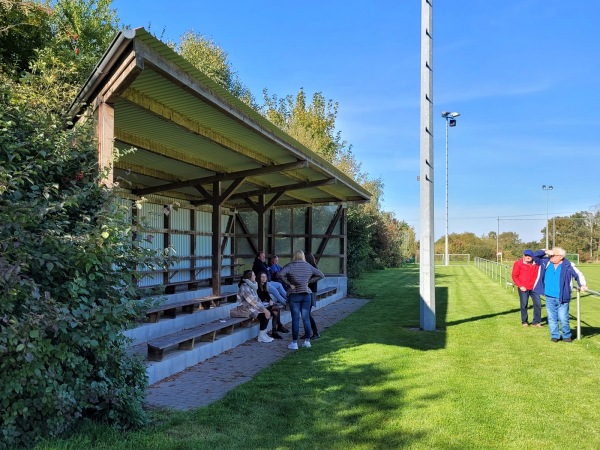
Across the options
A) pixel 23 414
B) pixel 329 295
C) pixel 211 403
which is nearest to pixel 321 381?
pixel 211 403

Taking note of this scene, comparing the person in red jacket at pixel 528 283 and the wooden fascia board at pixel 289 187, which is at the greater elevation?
the wooden fascia board at pixel 289 187

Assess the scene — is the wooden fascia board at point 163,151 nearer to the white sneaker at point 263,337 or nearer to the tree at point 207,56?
the white sneaker at point 263,337

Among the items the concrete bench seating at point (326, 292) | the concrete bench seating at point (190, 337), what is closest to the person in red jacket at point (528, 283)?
the concrete bench seating at point (326, 292)

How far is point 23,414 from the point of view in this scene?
330 centimetres

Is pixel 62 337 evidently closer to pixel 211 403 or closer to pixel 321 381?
pixel 211 403

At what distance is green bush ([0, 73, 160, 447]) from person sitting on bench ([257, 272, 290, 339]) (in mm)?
4736

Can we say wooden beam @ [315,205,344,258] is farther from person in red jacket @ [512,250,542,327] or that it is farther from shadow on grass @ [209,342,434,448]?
shadow on grass @ [209,342,434,448]

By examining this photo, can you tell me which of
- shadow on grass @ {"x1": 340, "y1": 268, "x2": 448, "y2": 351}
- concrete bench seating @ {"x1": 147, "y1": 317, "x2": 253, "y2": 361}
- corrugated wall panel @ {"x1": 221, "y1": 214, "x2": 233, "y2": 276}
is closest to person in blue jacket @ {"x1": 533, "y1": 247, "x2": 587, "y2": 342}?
shadow on grass @ {"x1": 340, "y1": 268, "x2": 448, "y2": 351}

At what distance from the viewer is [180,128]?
24.3 ft

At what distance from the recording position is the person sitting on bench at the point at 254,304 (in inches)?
340

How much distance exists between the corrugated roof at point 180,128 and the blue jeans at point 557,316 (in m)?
5.37

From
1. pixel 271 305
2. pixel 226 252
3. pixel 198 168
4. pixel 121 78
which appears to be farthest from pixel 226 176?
pixel 121 78

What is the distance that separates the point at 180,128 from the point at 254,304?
3366 mm

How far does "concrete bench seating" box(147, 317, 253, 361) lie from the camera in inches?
237
